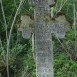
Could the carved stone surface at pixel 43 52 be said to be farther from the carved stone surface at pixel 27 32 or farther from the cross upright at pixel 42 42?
the carved stone surface at pixel 27 32

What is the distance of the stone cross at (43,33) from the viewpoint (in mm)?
4094


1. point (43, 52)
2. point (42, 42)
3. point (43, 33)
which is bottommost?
point (43, 52)

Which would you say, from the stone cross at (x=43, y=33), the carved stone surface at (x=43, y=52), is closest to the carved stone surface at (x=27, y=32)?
the stone cross at (x=43, y=33)

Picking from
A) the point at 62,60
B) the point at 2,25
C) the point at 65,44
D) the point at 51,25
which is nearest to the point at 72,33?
the point at 65,44

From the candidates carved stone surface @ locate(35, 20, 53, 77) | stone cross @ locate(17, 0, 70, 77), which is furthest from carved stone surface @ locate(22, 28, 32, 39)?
carved stone surface @ locate(35, 20, 53, 77)

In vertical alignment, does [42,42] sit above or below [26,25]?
below

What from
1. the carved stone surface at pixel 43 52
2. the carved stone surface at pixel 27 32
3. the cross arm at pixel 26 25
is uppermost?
the cross arm at pixel 26 25

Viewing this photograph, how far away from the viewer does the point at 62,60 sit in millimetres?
9320

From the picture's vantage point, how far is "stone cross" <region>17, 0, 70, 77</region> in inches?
161

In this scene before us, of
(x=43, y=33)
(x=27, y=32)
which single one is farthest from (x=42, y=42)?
(x=27, y=32)

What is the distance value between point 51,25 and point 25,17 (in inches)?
15.5

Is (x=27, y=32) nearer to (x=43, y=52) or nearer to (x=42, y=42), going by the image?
(x=42, y=42)

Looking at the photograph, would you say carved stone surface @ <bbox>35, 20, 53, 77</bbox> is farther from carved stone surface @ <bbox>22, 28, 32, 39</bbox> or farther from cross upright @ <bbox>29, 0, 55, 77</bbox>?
carved stone surface @ <bbox>22, 28, 32, 39</bbox>

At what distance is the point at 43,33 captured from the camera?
4.14 m
